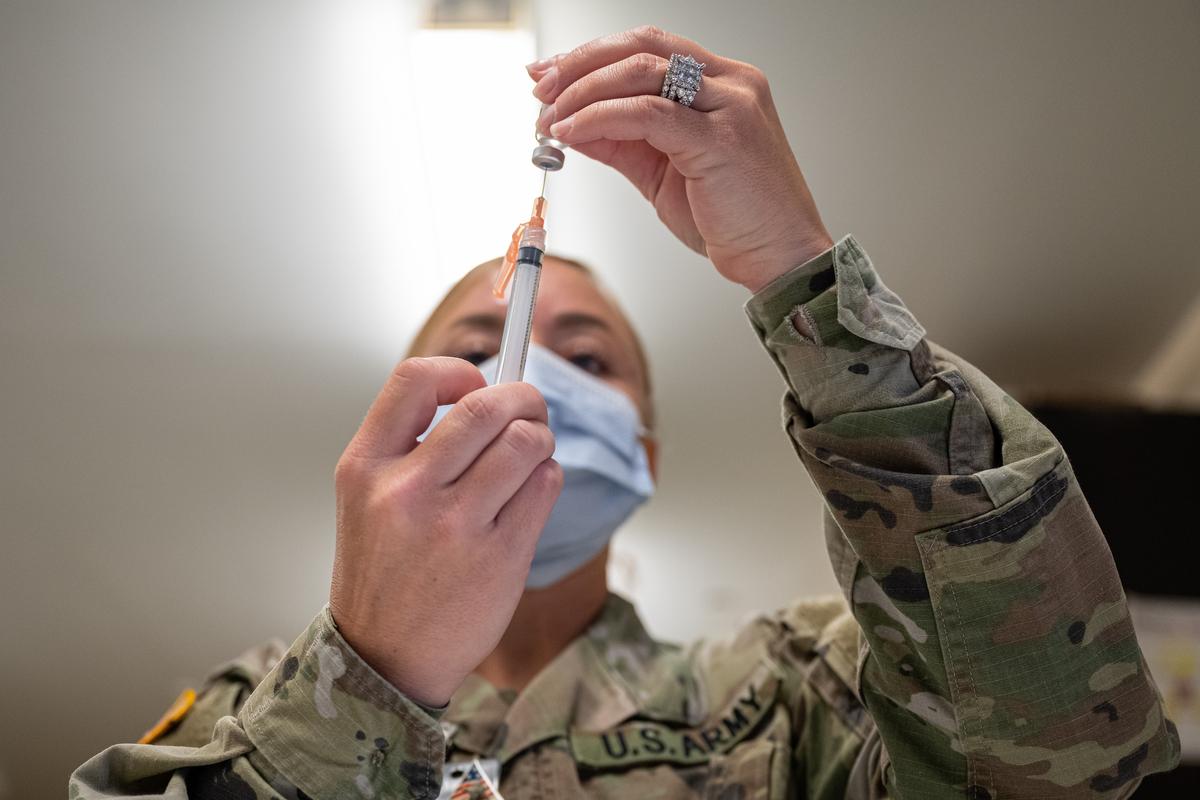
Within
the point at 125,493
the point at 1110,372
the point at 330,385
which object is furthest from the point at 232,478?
the point at 1110,372

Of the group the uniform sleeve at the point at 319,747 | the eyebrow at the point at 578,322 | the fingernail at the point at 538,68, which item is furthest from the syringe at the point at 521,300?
the eyebrow at the point at 578,322

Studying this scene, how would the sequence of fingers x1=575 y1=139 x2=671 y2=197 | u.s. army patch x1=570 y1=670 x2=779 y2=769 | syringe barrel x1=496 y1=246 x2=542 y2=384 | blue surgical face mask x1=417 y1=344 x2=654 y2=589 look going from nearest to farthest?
syringe barrel x1=496 y1=246 x2=542 y2=384, fingers x1=575 y1=139 x2=671 y2=197, u.s. army patch x1=570 y1=670 x2=779 y2=769, blue surgical face mask x1=417 y1=344 x2=654 y2=589

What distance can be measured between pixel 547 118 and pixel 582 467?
0.43 meters

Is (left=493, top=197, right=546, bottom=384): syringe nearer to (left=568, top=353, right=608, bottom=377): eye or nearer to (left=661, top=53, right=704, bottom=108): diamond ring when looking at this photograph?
(left=661, top=53, right=704, bottom=108): diamond ring

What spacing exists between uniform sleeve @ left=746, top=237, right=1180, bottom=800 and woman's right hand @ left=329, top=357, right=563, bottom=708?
0.23 m

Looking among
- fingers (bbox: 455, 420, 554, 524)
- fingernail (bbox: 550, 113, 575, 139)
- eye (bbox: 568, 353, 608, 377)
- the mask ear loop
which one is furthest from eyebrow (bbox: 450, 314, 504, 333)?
fingers (bbox: 455, 420, 554, 524)

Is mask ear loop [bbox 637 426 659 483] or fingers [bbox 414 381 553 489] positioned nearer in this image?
fingers [bbox 414 381 553 489]

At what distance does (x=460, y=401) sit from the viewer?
581mm

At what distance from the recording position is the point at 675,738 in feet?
3.03

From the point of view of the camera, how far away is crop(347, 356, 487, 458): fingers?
0.58m

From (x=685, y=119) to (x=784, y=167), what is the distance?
0.30 feet

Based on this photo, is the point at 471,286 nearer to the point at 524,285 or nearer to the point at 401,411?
the point at 524,285

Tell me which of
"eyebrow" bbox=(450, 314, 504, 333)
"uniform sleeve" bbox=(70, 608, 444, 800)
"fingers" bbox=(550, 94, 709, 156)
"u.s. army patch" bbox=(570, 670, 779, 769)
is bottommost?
"u.s. army patch" bbox=(570, 670, 779, 769)

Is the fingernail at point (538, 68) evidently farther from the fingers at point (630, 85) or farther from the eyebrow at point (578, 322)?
the eyebrow at point (578, 322)
